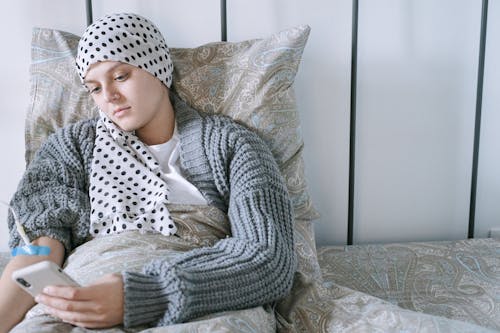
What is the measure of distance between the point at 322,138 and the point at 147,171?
0.57 m

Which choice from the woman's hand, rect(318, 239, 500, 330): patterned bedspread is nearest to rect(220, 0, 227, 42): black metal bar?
rect(318, 239, 500, 330): patterned bedspread

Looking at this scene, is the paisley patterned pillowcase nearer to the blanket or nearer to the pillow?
the pillow

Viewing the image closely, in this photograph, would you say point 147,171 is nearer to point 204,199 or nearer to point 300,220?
point 204,199

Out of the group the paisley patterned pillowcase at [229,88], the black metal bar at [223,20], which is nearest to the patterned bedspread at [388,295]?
the paisley patterned pillowcase at [229,88]

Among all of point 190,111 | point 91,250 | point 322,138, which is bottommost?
point 91,250

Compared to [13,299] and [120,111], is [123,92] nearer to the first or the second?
[120,111]

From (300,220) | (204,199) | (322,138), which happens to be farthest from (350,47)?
(204,199)

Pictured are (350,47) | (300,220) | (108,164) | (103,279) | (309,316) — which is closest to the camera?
(103,279)

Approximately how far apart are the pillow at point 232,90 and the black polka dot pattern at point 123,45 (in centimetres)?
13

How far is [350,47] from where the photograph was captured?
4.85ft

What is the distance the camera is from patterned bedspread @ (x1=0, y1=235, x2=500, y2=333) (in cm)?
92

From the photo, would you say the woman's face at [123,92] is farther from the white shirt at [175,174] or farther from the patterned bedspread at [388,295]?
the patterned bedspread at [388,295]

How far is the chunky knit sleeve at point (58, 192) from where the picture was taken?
1.08 m

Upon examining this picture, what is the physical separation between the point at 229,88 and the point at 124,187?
344 mm
